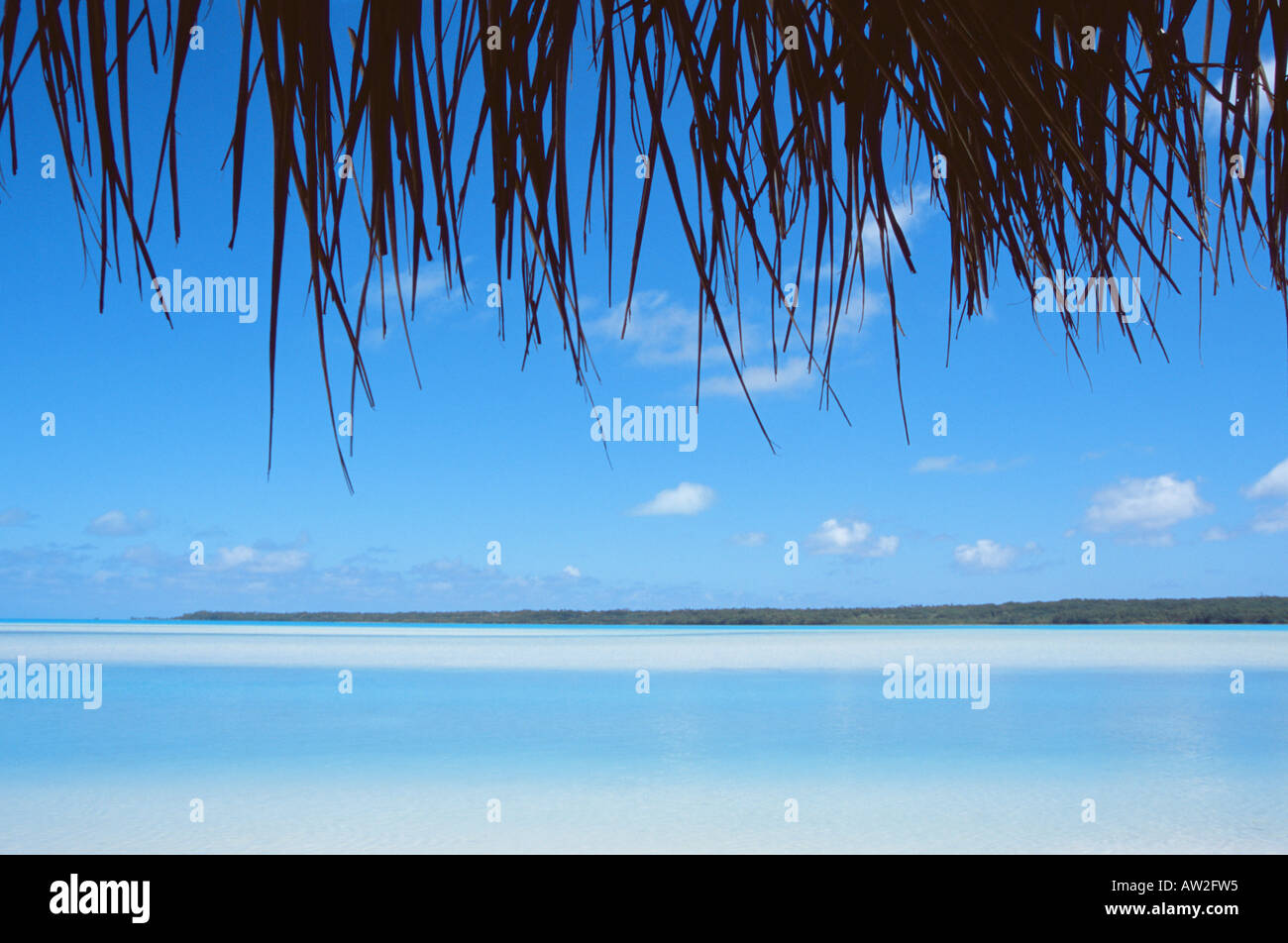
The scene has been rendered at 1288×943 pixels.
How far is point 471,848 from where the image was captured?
13.4 feet

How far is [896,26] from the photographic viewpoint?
473 mm

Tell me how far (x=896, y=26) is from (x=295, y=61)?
31 cm

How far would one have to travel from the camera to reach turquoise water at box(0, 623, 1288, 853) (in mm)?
4406

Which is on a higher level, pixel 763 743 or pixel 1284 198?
pixel 1284 198

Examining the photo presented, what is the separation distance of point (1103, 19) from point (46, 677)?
53.7ft

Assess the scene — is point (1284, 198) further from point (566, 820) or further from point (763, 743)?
point (763, 743)

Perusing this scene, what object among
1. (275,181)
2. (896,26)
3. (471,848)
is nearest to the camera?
(275,181)

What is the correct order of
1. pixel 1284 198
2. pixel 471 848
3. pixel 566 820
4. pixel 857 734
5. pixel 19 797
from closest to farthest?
pixel 1284 198 → pixel 471 848 → pixel 566 820 → pixel 19 797 → pixel 857 734

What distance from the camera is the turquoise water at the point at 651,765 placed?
441cm

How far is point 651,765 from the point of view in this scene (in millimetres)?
6164

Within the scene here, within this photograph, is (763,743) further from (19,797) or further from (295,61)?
(295,61)
